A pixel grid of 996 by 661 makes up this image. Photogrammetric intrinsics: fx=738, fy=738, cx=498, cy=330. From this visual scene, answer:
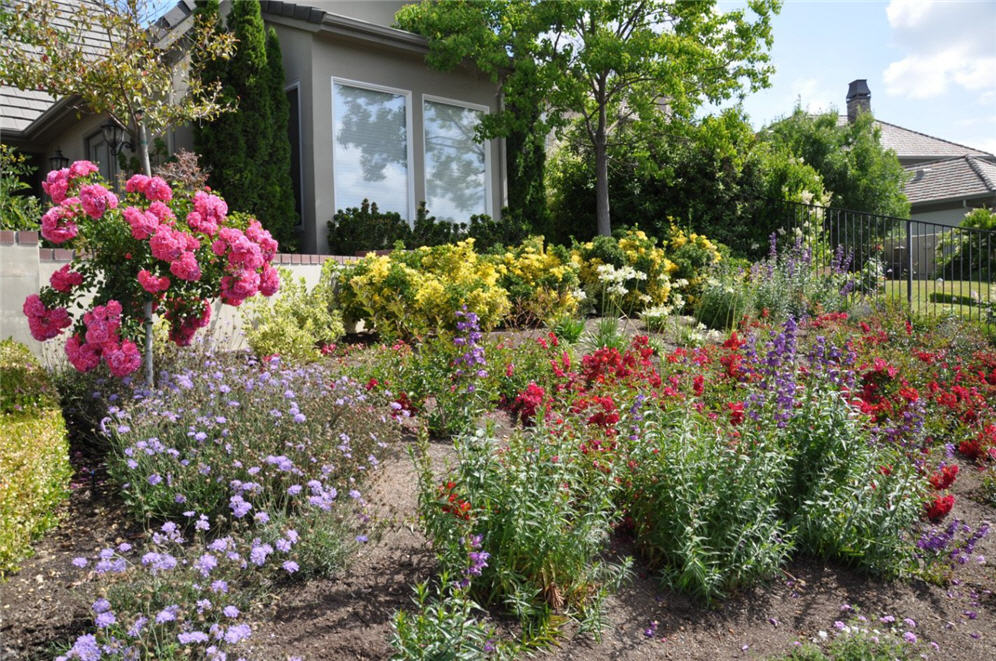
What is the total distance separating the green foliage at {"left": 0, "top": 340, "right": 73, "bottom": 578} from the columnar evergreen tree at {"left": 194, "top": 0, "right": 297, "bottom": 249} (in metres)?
4.91

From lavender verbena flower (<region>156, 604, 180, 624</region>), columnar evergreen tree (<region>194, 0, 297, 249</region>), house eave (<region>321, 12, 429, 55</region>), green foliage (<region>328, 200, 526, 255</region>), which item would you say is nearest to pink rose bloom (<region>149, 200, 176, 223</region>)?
lavender verbena flower (<region>156, 604, 180, 624</region>)

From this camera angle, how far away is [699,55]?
10922 millimetres

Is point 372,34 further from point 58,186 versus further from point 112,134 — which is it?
point 58,186

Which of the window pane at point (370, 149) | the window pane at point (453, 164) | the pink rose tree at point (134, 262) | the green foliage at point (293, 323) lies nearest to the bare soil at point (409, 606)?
the pink rose tree at point (134, 262)

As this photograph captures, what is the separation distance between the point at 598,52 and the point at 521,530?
9244mm

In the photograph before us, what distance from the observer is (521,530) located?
3.05 metres

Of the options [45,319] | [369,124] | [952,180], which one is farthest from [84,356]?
[952,180]

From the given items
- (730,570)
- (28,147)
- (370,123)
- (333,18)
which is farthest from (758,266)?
(28,147)

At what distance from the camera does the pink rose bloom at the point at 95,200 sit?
4402 mm

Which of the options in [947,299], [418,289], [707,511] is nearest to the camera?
[707,511]

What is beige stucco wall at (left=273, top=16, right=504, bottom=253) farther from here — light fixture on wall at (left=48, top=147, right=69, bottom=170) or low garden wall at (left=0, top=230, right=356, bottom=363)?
light fixture on wall at (left=48, top=147, right=69, bottom=170)

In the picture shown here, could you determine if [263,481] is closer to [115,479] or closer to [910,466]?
[115,479]

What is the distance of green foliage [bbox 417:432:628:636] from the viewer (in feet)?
10.00

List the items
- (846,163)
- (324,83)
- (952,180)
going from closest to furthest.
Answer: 1. (324,83)
2. (846,163)
3. (952,180)
